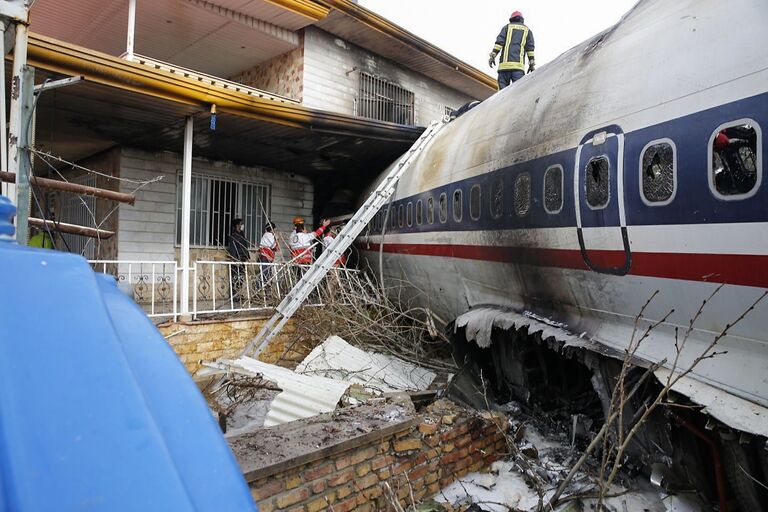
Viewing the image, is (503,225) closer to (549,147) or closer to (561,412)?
(549,147)

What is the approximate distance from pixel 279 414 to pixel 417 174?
5.04m

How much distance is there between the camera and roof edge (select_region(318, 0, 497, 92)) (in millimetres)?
11242

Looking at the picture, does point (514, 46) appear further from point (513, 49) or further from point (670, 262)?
point (670, 262)

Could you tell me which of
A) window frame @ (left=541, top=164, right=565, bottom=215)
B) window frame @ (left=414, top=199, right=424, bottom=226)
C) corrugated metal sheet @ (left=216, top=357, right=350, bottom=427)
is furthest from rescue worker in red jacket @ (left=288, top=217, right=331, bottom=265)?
window frame @ (left=541, top=164, right=565, bottom=215)

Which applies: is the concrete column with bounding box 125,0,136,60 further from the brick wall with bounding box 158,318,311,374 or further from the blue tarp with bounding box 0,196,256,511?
the blue tarp with bounding box 0,196,256,511

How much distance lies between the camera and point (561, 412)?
214 inches

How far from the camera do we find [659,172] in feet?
12.3

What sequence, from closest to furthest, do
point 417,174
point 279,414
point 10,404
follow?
1. point 10,404
2. point 279,414
3. point 417,174

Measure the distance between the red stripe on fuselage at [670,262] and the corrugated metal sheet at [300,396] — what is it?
7.57 ft

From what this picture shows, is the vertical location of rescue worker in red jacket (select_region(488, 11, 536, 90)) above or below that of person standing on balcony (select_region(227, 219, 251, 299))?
above

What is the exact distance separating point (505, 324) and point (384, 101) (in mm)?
9435

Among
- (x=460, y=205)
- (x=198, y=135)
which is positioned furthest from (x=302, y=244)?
(x=460, y=205)

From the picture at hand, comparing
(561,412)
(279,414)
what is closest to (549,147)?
(561,412)

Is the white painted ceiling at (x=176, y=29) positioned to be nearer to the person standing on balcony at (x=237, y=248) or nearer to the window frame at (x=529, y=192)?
the person standing on balcony at (x=237, y=248)
